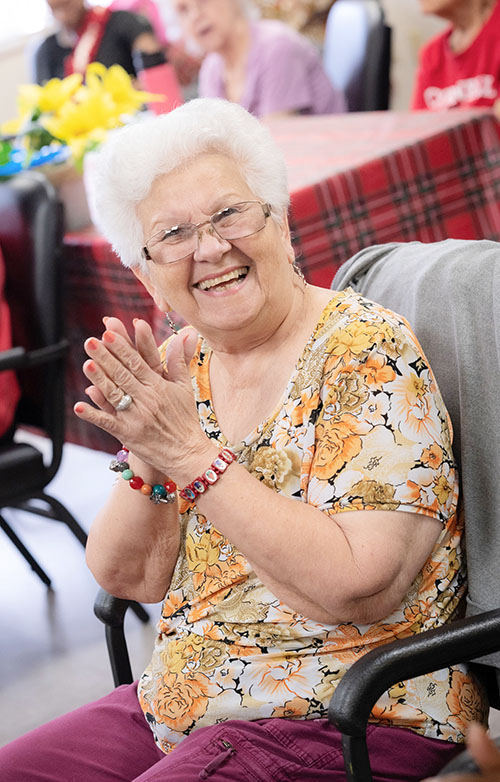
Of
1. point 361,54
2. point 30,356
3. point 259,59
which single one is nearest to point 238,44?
point 259,59

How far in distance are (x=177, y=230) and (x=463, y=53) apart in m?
2.44

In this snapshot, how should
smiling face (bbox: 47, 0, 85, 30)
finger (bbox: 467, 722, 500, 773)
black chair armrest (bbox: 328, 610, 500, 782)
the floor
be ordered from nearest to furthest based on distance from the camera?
finger (bbox: 467, 722, 500, 773)
black chair armrest (bbox: 328, 610, 500, 782)
the floor
smiling face (bbox: 47, 0, 85, 30)

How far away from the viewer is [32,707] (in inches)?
93.5

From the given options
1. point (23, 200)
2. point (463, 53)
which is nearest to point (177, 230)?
point (23, 200)

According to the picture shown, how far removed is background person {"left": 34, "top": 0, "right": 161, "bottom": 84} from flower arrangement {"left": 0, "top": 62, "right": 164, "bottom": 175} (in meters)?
1.66

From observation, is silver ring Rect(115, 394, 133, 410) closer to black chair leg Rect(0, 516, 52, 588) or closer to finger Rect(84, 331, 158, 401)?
finger Rect(84, 331, 158, 401)

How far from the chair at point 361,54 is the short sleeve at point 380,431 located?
2.92m

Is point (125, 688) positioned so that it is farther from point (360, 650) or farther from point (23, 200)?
point (23, 200)

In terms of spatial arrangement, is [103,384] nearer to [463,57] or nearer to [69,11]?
[463,57]

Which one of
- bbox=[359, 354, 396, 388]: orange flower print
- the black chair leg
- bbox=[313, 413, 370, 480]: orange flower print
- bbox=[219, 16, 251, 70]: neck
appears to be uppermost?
bbox=[219, 16, 251, 70]: neck

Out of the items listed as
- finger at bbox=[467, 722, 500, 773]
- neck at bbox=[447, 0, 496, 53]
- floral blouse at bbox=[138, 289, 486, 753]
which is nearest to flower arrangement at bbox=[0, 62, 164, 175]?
neck at bbox=[447, 0, 496, 53]

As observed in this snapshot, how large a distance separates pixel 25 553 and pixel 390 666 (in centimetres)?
188

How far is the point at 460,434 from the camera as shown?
1323 millimetres

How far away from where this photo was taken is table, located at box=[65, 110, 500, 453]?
2492 millimetres
